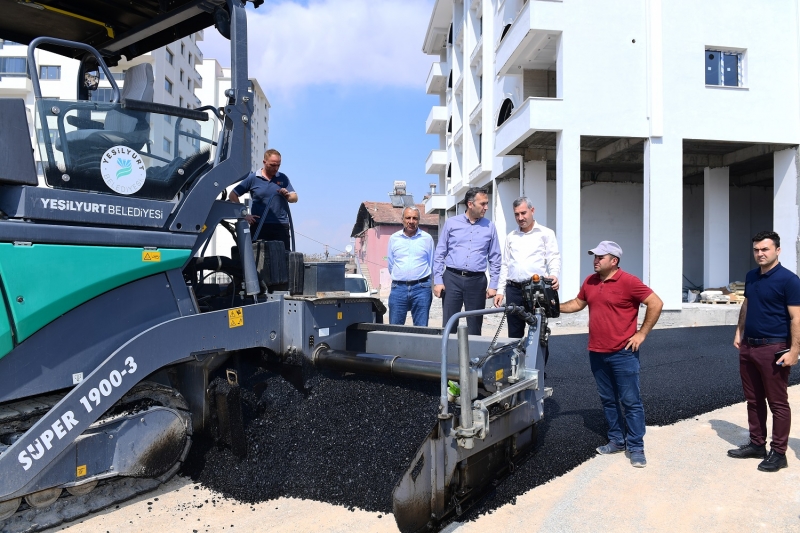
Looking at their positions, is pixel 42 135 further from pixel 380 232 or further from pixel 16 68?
pixel 380 232

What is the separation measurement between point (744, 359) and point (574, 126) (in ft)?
33.3

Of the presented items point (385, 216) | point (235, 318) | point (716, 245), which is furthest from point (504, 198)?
point (385, 216)

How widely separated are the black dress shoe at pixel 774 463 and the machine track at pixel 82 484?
382 centimetres

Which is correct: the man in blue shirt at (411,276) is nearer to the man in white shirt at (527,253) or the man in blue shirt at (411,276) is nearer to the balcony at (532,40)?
the man in white shirt at (527,253)

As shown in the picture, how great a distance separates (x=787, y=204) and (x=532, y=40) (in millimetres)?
7713

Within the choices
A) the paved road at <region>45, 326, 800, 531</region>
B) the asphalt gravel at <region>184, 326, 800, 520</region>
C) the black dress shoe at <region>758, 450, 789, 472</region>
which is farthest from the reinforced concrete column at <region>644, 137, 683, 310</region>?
the black dress shoe at <region>758, 450, 789, 472</region>

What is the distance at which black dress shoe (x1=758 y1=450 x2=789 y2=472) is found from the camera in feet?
13.1

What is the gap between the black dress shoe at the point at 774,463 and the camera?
4.00m

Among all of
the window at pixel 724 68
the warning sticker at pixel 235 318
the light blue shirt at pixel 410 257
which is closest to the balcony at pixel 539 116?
the window at pixel 724 68

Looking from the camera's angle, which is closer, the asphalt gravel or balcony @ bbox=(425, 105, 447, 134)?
the asphalt gravel

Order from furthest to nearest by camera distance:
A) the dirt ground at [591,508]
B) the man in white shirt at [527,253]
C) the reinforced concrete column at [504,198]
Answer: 1. the reinforced concrete column at [504,198]
2. the man in white shirt at [527,253]
3. the dirt ground at [591,508]

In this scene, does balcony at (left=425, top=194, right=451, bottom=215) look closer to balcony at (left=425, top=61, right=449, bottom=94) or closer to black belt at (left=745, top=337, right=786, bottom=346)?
balcony at (left=425, top=61, right=449, bottom=94)

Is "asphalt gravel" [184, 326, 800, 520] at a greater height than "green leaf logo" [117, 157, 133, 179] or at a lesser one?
lesser

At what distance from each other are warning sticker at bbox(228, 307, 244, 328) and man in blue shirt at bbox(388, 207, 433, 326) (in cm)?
260
